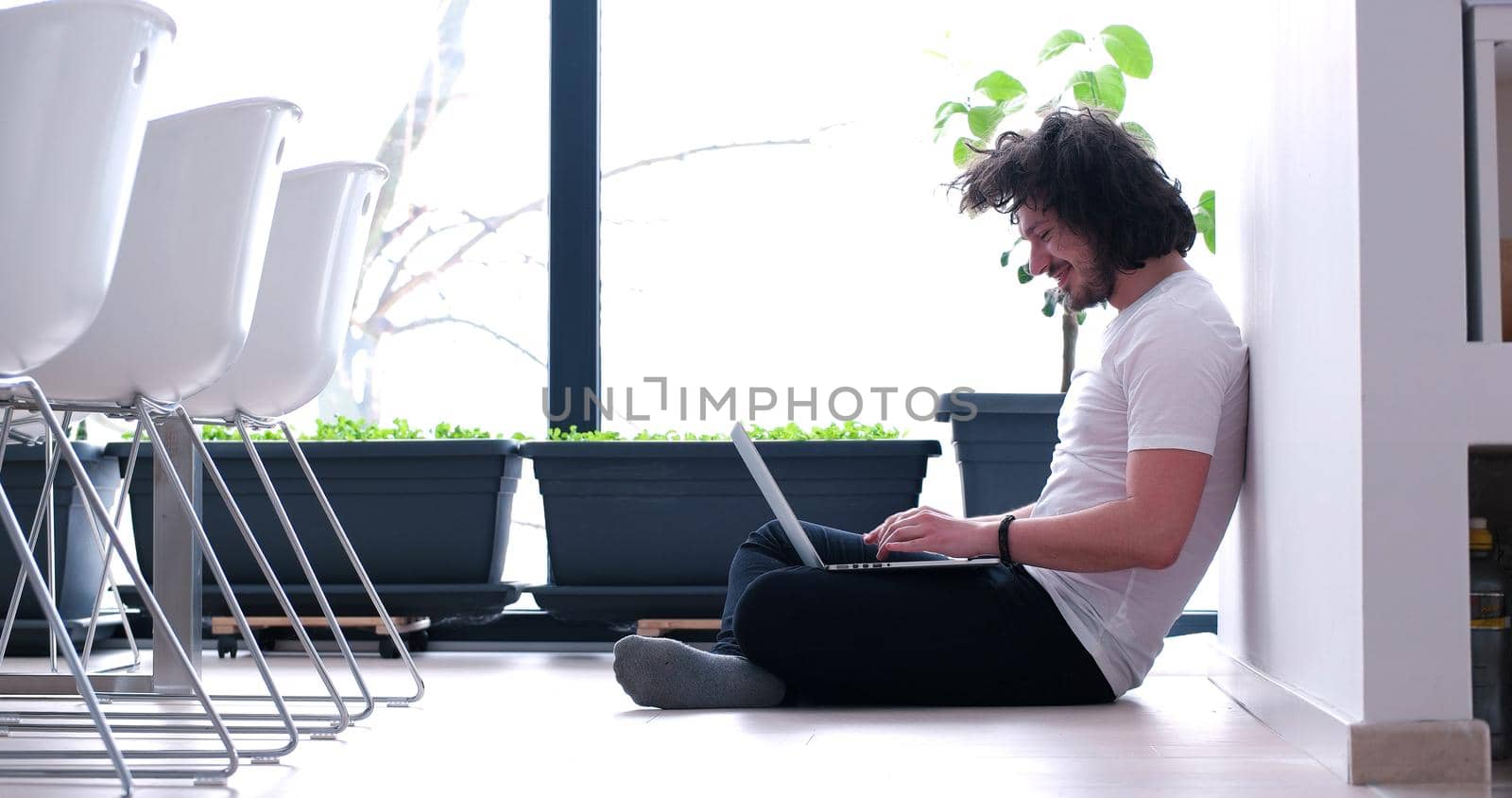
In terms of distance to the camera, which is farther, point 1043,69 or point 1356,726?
point 1043,69

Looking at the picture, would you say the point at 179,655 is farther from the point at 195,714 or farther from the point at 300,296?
the point at 300,296

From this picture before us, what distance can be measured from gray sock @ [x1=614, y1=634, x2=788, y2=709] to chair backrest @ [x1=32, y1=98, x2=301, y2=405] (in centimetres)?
73

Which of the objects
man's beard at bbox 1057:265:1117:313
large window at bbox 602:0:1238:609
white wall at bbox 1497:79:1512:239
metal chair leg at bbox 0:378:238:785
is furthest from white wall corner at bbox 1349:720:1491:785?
large window at bbox 602:0:1238:609

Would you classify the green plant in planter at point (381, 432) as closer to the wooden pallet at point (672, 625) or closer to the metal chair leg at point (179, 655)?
the wooden pallet at point (672, 625)

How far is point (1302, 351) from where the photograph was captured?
63.6 inches

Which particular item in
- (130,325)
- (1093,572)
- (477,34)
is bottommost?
(1093,572)

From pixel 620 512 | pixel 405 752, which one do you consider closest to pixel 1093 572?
pixel 405 752

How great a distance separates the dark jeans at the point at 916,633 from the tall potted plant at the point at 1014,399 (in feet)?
2.69

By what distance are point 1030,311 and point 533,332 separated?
1.26 m

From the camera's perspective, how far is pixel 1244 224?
6.70 ft

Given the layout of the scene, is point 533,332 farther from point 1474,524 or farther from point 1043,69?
point 1474,524

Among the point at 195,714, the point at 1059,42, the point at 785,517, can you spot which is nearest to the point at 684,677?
the point at 785,517

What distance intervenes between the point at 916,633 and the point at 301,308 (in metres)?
1.10

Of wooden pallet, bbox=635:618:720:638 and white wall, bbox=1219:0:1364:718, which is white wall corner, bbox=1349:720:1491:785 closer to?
white wall, bbox=1219:0:1364:718
